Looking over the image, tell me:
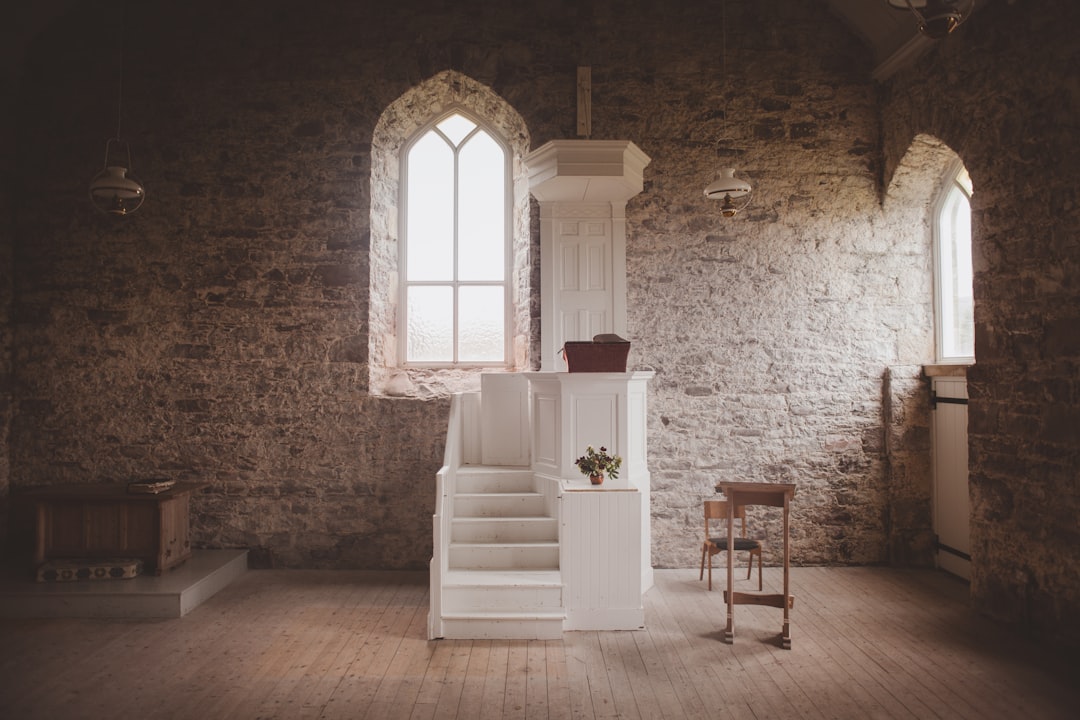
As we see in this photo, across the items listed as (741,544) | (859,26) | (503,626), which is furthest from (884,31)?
(503,626)

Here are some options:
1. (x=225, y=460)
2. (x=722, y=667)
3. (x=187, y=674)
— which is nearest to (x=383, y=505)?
(x=225, y=460)

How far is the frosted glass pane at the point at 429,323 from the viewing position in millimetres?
7223

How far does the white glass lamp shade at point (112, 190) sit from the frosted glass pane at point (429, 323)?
8.47 feet

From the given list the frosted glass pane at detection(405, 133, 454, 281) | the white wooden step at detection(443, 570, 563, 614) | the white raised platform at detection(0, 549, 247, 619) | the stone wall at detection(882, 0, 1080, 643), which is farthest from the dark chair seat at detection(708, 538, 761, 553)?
the white raised platform at detection(0, 549, 247, 619)

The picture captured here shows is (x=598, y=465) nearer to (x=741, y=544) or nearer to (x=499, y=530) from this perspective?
(x=499, y=530)

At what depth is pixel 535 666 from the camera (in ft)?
14.0

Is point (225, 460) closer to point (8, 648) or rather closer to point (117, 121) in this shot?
point (8, 648)

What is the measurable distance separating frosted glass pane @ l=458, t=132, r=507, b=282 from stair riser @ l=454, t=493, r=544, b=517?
247cm

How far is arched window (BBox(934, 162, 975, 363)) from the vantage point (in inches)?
250

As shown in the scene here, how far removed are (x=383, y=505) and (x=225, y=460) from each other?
1.53 metres

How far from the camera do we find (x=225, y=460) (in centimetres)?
661

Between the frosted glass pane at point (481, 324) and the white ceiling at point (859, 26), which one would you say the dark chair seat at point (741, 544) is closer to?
the frosted glass pane at point (481, 324)

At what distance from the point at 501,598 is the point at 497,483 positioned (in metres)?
1.22

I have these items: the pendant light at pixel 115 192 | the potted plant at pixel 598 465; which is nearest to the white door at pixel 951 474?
the potted plant at pixel 598 465
